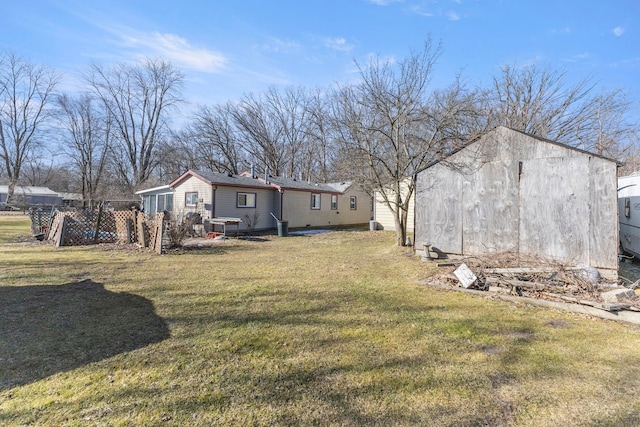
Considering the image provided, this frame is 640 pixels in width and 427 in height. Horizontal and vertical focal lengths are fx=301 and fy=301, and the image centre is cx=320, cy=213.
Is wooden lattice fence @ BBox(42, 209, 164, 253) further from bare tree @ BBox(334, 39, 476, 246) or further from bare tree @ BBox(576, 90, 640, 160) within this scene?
bare tree @ BBox(576, 90, 640, 160)

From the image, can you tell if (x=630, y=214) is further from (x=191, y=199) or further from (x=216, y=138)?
(x=216, y=138)

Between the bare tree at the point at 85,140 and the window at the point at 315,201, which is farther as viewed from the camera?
the bare tree at the point at 85,140

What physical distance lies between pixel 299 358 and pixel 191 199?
15264 mm

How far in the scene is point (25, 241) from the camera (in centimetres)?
1132

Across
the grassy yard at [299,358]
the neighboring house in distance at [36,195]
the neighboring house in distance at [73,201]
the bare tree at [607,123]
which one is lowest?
the grassy yard at [299,358]

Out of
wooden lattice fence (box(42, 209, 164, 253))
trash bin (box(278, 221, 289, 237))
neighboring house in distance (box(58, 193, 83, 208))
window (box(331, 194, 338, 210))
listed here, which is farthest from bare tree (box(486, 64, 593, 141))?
neighboring house in distance (box(58, 193, 83, 208))

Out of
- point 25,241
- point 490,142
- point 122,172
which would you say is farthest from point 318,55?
point 122,172

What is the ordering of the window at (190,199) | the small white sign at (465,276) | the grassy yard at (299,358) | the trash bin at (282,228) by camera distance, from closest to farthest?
the grassy yard at (299,358) → the small white sign at (465,276) → the trash bin at (282,228) → the window at (190,199)

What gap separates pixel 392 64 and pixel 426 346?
32.0ft

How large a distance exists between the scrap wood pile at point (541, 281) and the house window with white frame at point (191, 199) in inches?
533

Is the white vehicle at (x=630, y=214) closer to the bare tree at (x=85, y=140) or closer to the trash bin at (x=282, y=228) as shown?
the trash bin at (x=282, y=228)

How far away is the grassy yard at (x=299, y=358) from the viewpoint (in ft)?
7.50

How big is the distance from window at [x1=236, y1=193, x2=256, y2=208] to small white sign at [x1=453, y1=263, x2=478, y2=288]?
41.3 ft

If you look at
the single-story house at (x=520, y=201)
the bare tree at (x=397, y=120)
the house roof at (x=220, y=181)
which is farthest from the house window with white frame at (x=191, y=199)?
the single-story house at (x=520, y=201)
